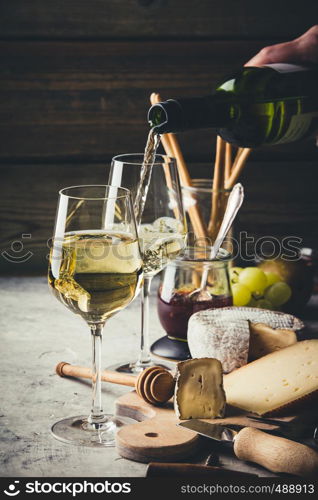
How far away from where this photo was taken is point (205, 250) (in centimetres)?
145

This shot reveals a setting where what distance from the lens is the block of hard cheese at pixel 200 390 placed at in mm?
1038

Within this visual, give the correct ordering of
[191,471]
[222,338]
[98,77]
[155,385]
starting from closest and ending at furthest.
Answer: [191,471], [155,385], [222,338], [98,77]

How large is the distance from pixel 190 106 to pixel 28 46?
0.99m

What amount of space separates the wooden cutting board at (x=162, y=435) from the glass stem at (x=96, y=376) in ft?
0.21

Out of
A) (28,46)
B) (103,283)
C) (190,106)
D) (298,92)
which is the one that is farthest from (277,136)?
(28,46)

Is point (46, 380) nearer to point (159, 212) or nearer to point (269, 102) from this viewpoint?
point (159, 212)

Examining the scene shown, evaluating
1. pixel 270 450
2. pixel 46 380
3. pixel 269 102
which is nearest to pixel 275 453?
pixel 270 450

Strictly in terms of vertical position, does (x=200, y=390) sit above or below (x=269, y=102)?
below

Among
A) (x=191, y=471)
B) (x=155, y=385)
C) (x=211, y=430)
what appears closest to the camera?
(x=191, y=471)

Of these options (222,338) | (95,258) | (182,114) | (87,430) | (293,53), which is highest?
(293,53)

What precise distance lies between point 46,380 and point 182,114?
0.49 m

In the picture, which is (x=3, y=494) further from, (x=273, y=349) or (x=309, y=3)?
(x=309, y=3)

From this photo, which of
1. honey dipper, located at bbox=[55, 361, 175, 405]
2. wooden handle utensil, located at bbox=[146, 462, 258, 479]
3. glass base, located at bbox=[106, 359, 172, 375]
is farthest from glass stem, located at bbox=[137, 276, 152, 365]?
wooden handle utensil, located at bbox=[146, 462, 258, 479]

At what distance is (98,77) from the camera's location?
1981mm
